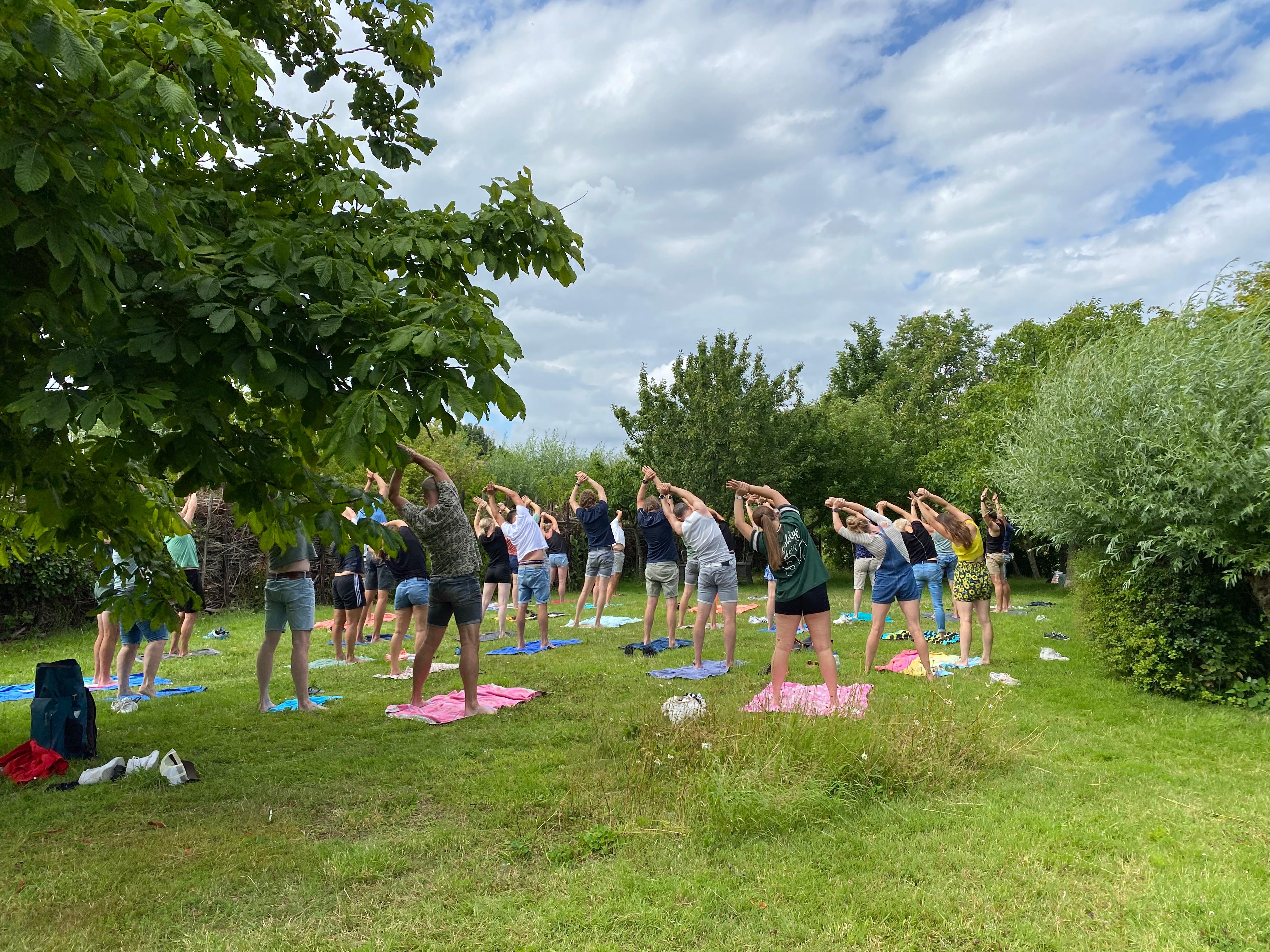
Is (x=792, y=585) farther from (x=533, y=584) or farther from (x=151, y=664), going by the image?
(x=151, y=664)

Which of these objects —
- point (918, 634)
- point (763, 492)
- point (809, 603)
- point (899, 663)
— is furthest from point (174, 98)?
point (899, 663)

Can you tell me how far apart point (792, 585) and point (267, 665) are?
176 inches

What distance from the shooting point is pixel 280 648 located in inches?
443

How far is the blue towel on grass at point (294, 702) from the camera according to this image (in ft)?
23.2

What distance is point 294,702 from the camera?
7477 mm

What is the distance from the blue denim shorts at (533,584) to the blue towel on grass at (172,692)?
3798 mm

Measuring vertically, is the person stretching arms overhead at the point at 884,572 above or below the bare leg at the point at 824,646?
above

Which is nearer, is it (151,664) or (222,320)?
(222,320)

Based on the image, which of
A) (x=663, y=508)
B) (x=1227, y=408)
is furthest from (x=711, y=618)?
(x=1227, y=408)

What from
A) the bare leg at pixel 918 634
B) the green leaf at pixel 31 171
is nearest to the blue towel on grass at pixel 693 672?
the bare leg at pixel 918 634

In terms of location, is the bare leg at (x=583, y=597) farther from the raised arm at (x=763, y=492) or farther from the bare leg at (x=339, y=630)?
the raised arm at (x=763, y=492)

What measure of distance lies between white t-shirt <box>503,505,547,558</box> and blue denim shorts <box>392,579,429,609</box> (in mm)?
2073

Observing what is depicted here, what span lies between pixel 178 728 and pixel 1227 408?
9.43 m

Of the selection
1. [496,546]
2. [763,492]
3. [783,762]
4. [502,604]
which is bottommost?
[783,762]
